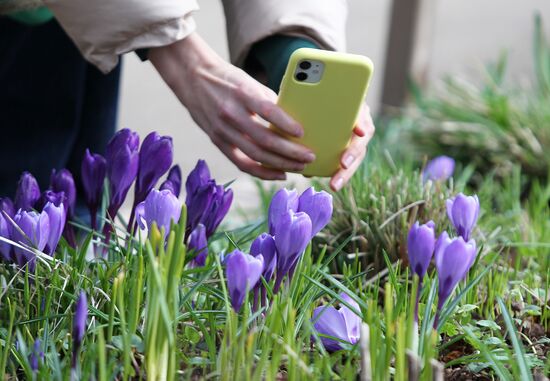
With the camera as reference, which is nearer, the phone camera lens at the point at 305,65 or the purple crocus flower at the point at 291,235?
the purple crocus flower at the point at 291,235

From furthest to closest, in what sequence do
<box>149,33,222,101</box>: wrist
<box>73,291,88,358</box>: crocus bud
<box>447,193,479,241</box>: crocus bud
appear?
<box>149,33,222,101</box>: wrist < <box>447,193,479,241</box>: crocus bud < <box>73,291,88,358</box>: crocus bud

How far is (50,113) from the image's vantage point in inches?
74.5

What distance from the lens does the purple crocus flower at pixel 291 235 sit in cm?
86

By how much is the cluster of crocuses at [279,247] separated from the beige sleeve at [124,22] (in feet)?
1.20

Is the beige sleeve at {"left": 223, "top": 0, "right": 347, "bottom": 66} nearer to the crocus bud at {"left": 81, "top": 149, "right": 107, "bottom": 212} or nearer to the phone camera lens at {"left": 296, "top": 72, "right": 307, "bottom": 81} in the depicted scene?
the phone camera lens at {"left": 296, "top": 72, "right": 307, "bottom": 81}

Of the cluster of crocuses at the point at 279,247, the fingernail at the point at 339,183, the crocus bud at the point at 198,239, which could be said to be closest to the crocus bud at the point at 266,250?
the cluster of crocuses at the point at 279,247

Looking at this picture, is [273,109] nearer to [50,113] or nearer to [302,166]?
[302,166]

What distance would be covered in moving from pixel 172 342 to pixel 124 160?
1.05ft

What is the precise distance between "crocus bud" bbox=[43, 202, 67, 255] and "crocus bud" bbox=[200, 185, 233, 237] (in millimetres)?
171

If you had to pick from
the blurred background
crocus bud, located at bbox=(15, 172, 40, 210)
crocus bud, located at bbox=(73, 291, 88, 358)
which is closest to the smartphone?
crocus bud, located at bbox=(15, 172, 40, 210)

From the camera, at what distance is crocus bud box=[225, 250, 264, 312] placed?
0.79 metres

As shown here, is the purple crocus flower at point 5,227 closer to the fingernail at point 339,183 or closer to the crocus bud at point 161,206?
the crocus bud at point 161,206

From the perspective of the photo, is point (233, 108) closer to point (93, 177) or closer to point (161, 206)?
point (93, 177)

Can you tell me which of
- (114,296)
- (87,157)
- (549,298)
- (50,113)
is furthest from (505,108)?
(114,296)
